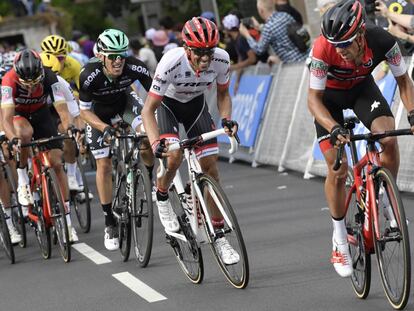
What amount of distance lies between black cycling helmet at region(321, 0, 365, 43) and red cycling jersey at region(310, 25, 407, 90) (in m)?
0.37

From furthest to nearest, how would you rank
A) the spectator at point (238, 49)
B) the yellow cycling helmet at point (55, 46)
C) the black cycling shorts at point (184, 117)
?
the spectator at point (238, 49) < the yellow cycling helmet at point (55, 46) < the black cycling shorts at point (184, 117)

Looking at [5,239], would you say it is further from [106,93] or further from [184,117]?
[184,117]

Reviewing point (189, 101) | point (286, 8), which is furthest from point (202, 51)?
point (286, 8)

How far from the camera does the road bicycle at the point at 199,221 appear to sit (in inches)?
282

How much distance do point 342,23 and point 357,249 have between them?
→ 5.31 ft

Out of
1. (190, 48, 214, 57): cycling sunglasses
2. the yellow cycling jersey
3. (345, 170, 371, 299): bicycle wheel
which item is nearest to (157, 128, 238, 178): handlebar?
(190, 48, 214, 57): cycling sunglasses

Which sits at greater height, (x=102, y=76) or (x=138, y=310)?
(x=102, y=76)

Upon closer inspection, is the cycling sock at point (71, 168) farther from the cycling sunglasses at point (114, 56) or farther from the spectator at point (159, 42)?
the spectator at point (159, 42)

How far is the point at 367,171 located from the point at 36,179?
4.66 meters

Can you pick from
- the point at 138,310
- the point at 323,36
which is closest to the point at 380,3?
the point at 323,36

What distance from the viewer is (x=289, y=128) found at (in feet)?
46.1

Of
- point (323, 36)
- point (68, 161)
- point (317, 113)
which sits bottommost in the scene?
point (68, 161)

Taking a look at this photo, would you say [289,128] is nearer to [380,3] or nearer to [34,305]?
[380,3]

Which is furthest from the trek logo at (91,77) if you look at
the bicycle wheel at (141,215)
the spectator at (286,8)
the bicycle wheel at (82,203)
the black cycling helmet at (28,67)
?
the spectator at (286,8)
